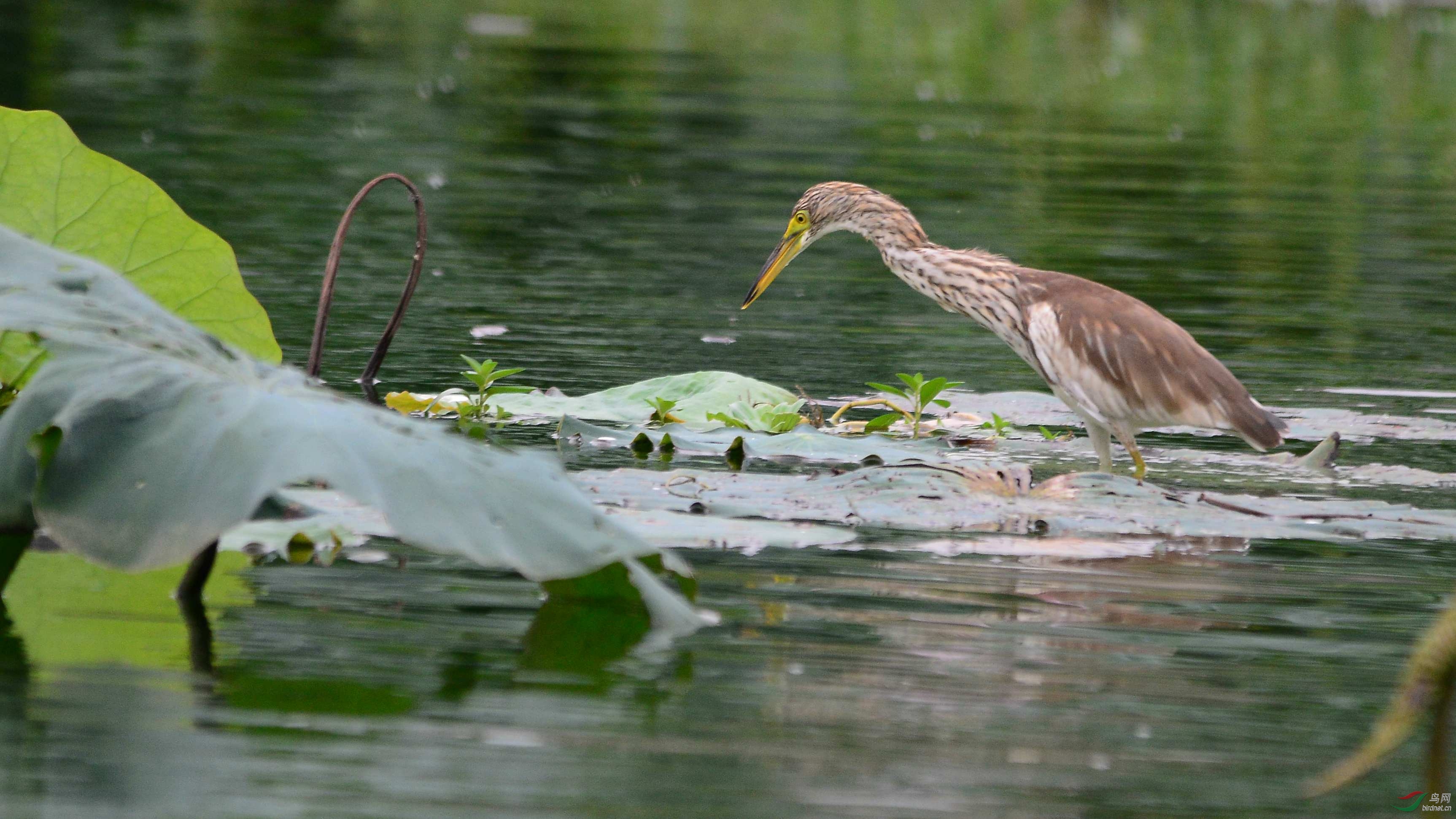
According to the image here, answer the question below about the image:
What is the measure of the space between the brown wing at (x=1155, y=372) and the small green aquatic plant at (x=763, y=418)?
35.9 inches

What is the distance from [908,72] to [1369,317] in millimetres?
15027

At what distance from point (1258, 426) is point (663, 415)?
1891 millimetres

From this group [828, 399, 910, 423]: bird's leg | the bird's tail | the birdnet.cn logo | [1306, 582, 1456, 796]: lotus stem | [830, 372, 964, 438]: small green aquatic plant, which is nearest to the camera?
[1306, 582, 1456, 796]: lotus stem

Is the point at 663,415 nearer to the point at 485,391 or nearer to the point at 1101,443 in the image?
the point at 485,391

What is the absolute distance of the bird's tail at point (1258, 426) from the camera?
18.7 ft

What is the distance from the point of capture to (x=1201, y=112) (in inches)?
810

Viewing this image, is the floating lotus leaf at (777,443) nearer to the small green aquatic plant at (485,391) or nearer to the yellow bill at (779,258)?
the small green aquatic plant at (485,391)

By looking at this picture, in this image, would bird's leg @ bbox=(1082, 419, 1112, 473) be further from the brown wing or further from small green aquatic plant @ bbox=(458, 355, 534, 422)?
small green aquatic plant @ bbox=(458, 355, 534, 422)

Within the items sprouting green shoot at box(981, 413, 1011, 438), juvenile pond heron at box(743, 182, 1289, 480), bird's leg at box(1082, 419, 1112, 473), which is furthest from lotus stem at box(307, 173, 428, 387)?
bird's leg at box(1082, 419, 1112, 473)

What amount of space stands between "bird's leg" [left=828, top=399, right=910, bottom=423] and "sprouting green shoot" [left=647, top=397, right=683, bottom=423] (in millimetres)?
579

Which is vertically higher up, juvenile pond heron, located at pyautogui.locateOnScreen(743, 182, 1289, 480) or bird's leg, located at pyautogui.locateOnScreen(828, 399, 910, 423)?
juvenile pond heron, located at pyautogui.locateOnScreen(743, 182, 1289, 480)

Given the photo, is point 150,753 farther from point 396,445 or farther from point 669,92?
point 669,92

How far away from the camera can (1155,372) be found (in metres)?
5.84

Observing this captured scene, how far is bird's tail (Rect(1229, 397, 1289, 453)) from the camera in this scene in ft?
18.7
